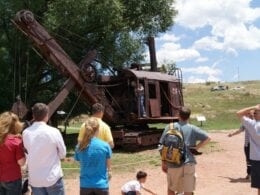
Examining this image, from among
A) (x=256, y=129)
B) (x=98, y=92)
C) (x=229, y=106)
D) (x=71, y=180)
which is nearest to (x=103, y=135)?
(x=256, y=129)

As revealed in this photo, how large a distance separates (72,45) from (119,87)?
2975mm

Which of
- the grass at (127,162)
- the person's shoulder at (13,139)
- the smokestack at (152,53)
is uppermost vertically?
the smokestack at (152,53)

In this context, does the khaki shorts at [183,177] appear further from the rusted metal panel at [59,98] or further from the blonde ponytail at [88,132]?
the rusted metal panel at [59,98]

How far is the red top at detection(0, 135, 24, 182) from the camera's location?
6.26m

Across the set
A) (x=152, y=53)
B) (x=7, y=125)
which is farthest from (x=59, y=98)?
(x=7, y=125)

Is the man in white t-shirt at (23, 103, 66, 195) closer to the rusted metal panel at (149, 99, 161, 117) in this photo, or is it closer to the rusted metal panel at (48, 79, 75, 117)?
the rusted metal panel at (48, 79, 75, 117)

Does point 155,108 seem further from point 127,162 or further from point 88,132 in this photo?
point 88,132

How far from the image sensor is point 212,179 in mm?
12148

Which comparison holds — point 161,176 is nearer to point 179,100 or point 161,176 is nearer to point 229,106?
point 179,100

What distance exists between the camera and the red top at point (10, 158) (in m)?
6.26

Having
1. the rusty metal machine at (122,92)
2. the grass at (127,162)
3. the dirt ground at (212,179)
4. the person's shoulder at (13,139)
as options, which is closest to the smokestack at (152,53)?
the rusty metal machine at (122,92)

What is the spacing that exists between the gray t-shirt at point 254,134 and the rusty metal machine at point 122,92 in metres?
9.73

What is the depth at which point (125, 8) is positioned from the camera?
22.3m

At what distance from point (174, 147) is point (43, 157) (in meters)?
2.08
